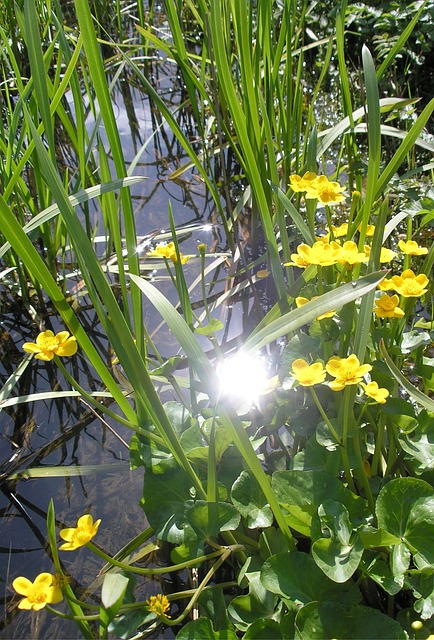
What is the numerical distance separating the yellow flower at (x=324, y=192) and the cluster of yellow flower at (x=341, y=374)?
1.23 ft

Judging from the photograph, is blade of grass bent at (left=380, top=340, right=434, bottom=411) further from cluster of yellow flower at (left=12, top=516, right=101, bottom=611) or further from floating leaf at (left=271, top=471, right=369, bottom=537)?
cluster of yellow flower at (left=12, top=516, right=101, bottom=611)

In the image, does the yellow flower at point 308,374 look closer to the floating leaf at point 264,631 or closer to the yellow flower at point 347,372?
the yellow flower at point 347,372

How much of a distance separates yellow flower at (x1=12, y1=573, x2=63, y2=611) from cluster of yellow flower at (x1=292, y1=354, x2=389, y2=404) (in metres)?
0.44

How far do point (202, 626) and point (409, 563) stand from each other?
32 cm

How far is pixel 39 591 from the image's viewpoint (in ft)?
2.59

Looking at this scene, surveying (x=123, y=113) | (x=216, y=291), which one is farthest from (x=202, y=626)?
(x=123, y=113)

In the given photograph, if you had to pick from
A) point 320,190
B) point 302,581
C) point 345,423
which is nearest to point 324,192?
point 320,190

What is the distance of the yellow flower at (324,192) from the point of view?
45.2 inches

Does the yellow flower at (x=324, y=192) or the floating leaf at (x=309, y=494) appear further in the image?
the yellow flower at (x=324, y=192)

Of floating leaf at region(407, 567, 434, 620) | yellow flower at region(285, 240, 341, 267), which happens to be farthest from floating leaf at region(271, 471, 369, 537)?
yellow flower at region(285, 240, 341, 267)

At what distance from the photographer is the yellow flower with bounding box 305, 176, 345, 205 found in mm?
1148

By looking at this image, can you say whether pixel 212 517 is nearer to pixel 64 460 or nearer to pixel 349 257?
pixel 349 257

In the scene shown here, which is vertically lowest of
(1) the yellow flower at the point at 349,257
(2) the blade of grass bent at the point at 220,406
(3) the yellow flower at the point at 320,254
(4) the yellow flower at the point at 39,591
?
(4) the yellow flower at the point at 39,591

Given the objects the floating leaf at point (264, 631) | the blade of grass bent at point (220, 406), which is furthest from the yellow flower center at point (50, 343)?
the floating leaf at point (264, 631)
